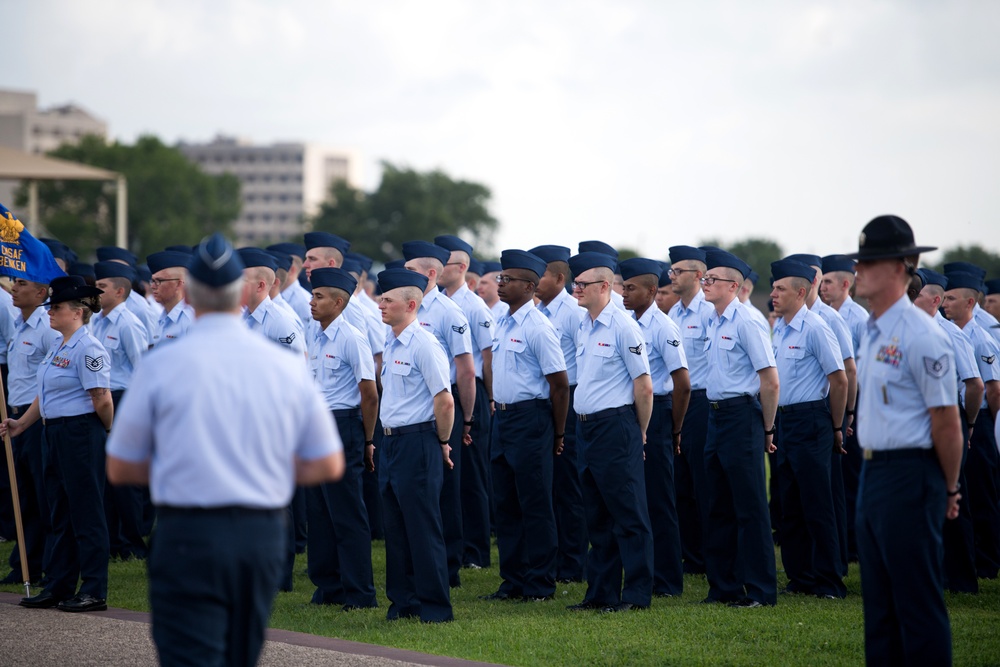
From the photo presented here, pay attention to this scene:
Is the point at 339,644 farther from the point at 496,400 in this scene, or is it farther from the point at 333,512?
the point at 496,400

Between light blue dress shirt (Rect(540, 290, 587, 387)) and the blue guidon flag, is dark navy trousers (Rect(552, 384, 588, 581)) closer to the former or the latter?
light blue dress shirt (Rect(540, 290, 587, 387))

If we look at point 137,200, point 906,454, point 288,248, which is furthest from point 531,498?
point 137,200

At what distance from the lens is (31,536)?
10109 millimetres

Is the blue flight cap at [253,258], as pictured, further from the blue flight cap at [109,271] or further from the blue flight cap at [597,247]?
the blue flight cap at [597,247]

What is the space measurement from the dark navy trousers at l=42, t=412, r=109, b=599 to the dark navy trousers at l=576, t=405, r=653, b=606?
11.7 feet

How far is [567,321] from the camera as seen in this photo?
1074 centimetres

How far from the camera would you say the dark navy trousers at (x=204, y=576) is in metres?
4.27

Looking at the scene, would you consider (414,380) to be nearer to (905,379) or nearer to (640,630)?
(640,630)

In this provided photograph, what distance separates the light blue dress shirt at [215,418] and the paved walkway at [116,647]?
283 cm

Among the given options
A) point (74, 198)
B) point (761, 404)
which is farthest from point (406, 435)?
point (74, 198)

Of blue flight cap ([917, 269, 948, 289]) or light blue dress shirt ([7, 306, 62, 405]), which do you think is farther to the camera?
blue flight cap ([917, 269, 948, 289])

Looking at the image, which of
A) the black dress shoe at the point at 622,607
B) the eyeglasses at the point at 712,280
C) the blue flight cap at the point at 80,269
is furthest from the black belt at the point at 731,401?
the blue flight cap at the point at 80,269

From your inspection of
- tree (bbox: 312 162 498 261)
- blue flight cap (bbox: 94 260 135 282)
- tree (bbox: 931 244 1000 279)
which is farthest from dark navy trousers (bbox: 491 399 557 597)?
tree (bbox: 312 162 498 261)

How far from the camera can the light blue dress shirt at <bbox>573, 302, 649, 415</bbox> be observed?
8.74 metres
